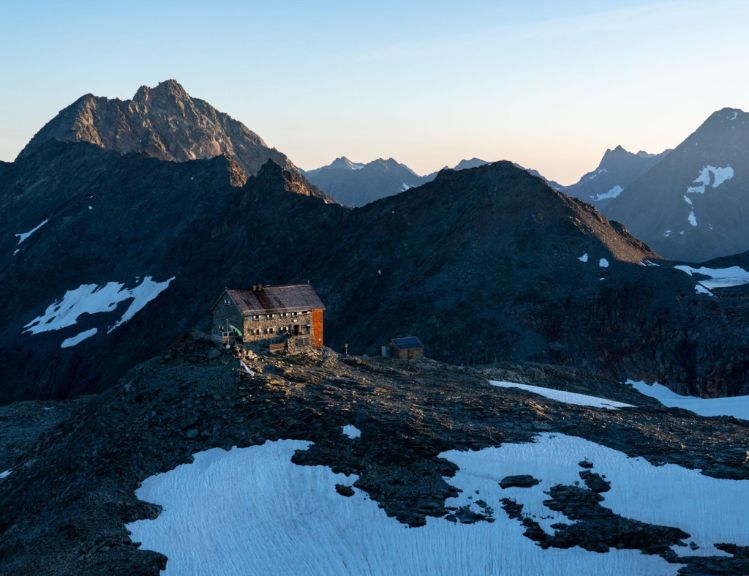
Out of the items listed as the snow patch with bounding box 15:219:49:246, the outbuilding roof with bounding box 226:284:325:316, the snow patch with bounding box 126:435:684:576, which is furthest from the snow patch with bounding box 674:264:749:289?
the snow patch with bounding box 15:219:49:246

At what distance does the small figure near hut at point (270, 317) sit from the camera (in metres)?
59.9

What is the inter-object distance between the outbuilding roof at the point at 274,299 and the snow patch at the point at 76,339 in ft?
275

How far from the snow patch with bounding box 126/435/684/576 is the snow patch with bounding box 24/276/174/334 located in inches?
4218

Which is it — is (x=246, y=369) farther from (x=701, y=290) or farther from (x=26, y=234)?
(x=26, y=234)

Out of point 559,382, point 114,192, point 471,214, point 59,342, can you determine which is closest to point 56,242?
point 114,192

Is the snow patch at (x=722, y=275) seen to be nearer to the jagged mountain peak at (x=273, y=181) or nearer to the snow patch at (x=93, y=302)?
the jagged mountain peak at (x=273, y=181)

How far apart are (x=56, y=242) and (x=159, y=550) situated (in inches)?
6077

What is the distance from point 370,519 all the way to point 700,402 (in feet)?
177

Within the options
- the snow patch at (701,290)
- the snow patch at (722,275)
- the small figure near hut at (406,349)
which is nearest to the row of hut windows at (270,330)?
the small figure near hut at (406,349)

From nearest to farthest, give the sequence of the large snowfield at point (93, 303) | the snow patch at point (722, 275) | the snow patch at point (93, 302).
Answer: the snow patch at point (722, 275) < the large snowfield at point (93, 303) < the snow patch at point (93, 302)

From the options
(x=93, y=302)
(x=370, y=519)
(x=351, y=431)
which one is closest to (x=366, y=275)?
(x=93, y=302)

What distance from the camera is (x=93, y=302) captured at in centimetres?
14925

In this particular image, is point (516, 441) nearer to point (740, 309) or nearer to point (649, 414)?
point (649, 414)

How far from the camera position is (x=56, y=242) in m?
170
